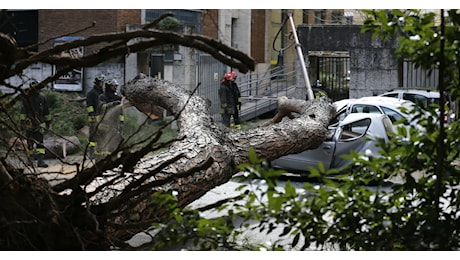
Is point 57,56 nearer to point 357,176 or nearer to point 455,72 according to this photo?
point 357,176

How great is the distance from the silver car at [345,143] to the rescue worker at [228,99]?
38 cm

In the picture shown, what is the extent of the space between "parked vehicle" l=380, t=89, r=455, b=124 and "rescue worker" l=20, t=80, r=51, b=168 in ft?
4.38

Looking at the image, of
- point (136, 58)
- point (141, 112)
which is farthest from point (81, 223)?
point (141, 112)

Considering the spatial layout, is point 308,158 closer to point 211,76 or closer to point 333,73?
point 211,76

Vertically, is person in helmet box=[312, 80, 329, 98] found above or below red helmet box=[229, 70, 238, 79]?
below

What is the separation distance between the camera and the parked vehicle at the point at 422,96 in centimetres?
288

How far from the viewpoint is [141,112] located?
213 inches

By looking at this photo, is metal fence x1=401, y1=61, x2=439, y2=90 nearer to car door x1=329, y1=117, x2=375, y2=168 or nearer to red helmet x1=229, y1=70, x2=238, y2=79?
car door x1=329, y1=117, x2=375, y2=168

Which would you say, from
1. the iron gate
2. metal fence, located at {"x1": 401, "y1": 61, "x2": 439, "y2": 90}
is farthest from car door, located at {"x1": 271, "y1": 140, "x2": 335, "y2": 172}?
metal fence, located at {"x1": 401, "y1": 61, "x2": 439, "y2": 90}

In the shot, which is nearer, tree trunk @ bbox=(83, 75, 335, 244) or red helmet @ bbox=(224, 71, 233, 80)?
tree trunk @ bbox=(83, 75, 335, 244)

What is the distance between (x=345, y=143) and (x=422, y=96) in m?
0.70

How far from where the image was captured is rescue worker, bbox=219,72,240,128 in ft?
13.6

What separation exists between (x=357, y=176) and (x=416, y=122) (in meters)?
0.28

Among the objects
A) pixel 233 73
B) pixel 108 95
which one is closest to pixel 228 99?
pixel 233 73
